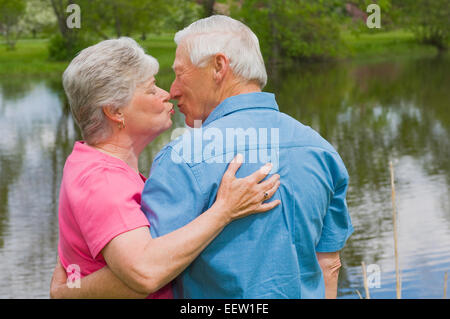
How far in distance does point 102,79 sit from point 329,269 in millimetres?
726

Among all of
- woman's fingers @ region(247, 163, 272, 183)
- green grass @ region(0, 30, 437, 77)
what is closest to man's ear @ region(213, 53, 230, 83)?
woman's fingers @ region(247, 163, 272, 183)

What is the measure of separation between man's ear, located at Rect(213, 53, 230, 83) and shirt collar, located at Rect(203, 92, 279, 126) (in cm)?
6

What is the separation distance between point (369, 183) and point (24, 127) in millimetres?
8053

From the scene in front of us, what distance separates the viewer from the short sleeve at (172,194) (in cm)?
148

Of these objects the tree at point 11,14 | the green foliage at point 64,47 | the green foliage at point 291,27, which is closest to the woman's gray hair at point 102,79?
the green foliage at point 291,27

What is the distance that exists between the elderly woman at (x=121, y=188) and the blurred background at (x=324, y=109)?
13.5 feet

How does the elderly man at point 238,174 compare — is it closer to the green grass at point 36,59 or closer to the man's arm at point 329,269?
the man's arm at point 329,269

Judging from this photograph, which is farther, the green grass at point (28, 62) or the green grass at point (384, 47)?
the green grass at point (384, 47)

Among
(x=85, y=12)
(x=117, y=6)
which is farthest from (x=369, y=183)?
(x=117, y=6)

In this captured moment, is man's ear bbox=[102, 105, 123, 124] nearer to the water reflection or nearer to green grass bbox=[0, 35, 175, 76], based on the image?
the water reflection

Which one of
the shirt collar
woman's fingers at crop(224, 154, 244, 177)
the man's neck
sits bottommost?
woman's fingers at crop(224, 154, 244, 177)

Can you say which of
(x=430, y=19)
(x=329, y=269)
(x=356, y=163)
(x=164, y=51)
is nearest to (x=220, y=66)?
(x=329, y=269)

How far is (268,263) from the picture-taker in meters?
1.53

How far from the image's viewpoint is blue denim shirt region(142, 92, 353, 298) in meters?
1.49
